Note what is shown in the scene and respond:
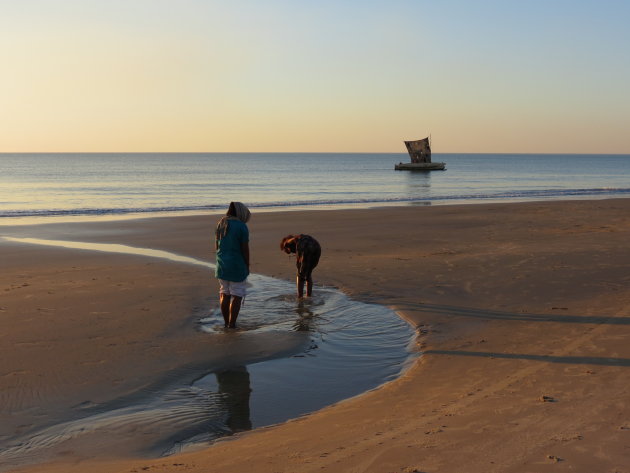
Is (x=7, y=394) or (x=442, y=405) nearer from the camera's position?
(x=442, y=405)

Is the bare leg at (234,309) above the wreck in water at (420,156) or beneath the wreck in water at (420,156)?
beneath

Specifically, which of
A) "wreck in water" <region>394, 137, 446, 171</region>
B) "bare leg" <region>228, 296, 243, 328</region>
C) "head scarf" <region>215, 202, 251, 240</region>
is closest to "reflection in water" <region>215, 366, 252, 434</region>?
"bare leg" <region>228, 296, 243, 328</region>

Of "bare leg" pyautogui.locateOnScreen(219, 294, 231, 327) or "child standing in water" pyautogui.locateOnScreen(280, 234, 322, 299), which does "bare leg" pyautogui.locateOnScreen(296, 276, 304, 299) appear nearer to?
"child standing in water" pyautogui.locateOnScreen(280, 234, 322, 299)

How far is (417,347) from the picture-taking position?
24.8ft

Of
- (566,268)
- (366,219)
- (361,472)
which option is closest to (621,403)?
(361,472)

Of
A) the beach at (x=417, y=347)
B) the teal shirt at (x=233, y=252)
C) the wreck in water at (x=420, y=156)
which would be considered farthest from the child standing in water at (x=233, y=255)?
the wreck in water at (x=420, y=156)

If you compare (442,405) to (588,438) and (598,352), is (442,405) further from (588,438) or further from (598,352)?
(598,352)

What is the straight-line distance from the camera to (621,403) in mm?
5168

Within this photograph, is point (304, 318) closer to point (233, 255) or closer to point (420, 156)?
point (233, 255)

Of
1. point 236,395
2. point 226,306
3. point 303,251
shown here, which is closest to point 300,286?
point 303,251

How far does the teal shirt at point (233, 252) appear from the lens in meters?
8.22

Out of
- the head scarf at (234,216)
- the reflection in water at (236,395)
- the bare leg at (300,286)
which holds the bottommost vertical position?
the reflection in water at (236,395)

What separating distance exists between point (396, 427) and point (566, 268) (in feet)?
28.4

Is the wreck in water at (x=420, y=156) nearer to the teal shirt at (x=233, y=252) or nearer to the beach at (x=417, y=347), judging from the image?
the beach at (x=417, y=347)
